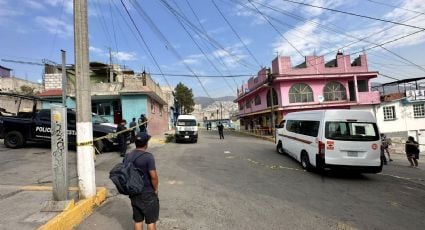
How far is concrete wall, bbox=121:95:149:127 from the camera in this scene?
2455cm

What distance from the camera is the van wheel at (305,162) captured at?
1188 cm

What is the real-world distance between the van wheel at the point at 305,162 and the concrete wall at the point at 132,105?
15.0 m

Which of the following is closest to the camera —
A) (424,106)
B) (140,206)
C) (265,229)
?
(140,206)

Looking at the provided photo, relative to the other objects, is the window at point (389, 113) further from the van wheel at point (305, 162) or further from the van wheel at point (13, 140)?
the van wheel at point (13, 140)

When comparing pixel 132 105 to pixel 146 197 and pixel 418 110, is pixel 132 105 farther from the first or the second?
pixel 418 110

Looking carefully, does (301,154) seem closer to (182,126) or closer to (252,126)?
(182,126)

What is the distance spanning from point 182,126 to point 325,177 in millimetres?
13736

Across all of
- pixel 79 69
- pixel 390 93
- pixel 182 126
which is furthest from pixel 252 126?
pixel 79 69

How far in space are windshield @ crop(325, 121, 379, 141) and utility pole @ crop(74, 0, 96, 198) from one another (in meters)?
7.50

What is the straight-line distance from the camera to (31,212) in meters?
5.81

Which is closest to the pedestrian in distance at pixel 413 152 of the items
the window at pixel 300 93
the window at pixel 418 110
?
the window at pixel 300 93

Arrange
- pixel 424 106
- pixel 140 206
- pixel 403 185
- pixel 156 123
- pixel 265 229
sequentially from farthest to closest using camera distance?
1. pixel 424 106
2. pixel 156 123
3. pixel 403 185
4. pixel 265 229
5. pixel 140 206

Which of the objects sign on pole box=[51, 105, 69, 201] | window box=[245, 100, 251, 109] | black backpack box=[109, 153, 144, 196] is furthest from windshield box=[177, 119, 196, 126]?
window box=[245, 100, 251, 109]

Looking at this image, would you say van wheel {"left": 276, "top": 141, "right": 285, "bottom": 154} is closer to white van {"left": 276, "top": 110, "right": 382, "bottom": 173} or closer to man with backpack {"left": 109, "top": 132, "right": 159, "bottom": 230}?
white van {"left": 276, "top": 110, "right": 382, "bottom": 173}
